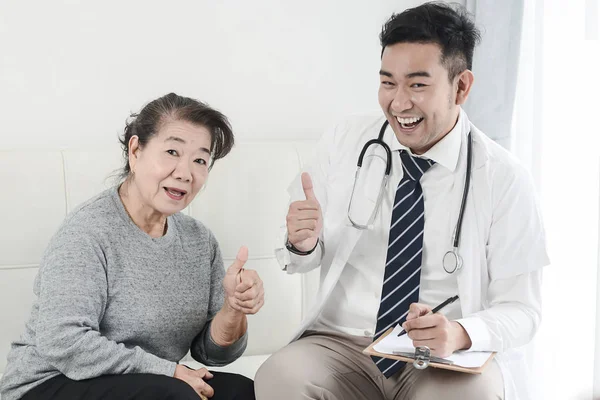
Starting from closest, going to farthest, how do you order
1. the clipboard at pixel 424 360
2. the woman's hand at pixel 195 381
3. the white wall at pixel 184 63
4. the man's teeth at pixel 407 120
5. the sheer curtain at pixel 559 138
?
the clipboard at pixel 424 360
the woman's hand at pixel 195 381
the man's teeth at pixel 407 120
the sheer curtain at pixel 559 138
the white wall at pixel 184 63

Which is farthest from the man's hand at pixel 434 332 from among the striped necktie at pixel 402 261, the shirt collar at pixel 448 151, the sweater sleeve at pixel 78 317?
the sweater sleeve at pixel 78 317

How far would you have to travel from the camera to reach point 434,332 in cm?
152

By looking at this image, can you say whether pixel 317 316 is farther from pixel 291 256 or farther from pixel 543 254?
pixel 543 254

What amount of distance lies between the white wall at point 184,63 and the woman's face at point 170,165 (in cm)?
57

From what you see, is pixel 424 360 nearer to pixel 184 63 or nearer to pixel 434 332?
pixel 434 332

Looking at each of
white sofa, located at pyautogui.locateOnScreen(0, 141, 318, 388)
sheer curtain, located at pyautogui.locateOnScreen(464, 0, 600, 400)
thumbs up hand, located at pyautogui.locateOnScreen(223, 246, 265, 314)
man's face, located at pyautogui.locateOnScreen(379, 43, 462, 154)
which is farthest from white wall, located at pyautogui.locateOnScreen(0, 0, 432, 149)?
thumbs up hand, located at pyautogui.locateOnScreen(223, 246, 265, 314)

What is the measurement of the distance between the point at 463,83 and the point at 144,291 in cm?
93

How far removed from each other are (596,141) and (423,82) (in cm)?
59

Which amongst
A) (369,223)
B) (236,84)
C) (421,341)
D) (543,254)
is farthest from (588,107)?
(236,84)

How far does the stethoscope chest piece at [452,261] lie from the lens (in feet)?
5.59

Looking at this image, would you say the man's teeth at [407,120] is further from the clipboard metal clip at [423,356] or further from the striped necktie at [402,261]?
the clipboard metal clip at [423,356]

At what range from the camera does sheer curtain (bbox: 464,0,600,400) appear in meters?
2.01

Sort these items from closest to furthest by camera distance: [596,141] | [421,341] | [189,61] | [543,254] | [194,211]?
[421,341] < [543,254] < [596,141] < [194,211] < [189,61]

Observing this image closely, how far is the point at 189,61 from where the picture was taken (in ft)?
7.66
